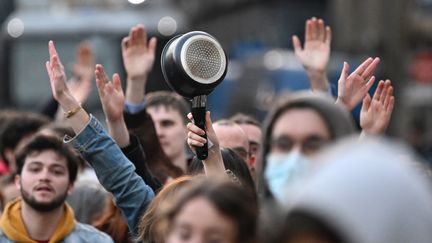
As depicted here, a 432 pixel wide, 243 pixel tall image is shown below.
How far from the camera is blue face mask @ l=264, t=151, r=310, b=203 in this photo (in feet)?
12.0

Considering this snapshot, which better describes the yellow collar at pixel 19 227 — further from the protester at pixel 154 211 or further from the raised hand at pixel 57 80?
the protester at pixel 154 211

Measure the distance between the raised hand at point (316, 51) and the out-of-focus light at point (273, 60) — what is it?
57.0 feet

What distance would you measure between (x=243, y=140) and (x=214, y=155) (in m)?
1.52

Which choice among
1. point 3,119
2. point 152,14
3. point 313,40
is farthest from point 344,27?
point 313,40

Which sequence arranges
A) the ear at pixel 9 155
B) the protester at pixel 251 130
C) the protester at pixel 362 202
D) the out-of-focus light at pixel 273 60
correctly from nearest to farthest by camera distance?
1. the protester at pixel 362 202
2. the protester at pixel 251 130
3. the ear at pixel 9 155
4. the out-of-focus light at pixel 273 60

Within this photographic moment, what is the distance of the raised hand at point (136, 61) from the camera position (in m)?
6.95

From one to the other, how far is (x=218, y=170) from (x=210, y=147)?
0.36 ft

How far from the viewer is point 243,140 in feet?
21.2

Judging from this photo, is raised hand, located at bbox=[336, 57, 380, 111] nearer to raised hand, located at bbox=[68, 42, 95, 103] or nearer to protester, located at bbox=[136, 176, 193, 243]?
protester, located at bbox=[136, 176, 193, 243]

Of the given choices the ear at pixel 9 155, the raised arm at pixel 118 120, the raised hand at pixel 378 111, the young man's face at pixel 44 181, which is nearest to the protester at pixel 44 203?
the young man's face at pixel 44 181

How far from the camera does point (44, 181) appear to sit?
6.33m

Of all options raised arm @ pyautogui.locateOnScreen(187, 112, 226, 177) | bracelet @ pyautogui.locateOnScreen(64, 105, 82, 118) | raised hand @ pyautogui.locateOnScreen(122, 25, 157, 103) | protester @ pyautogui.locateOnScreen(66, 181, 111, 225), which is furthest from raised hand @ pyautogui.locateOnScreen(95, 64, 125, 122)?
protester @ pyautogui.locateOnScreen(66, 181, 111, 225)

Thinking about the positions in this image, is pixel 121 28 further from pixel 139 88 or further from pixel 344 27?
pixel 139 88

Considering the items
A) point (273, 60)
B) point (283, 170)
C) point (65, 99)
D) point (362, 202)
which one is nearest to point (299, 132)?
point (283, 170)
